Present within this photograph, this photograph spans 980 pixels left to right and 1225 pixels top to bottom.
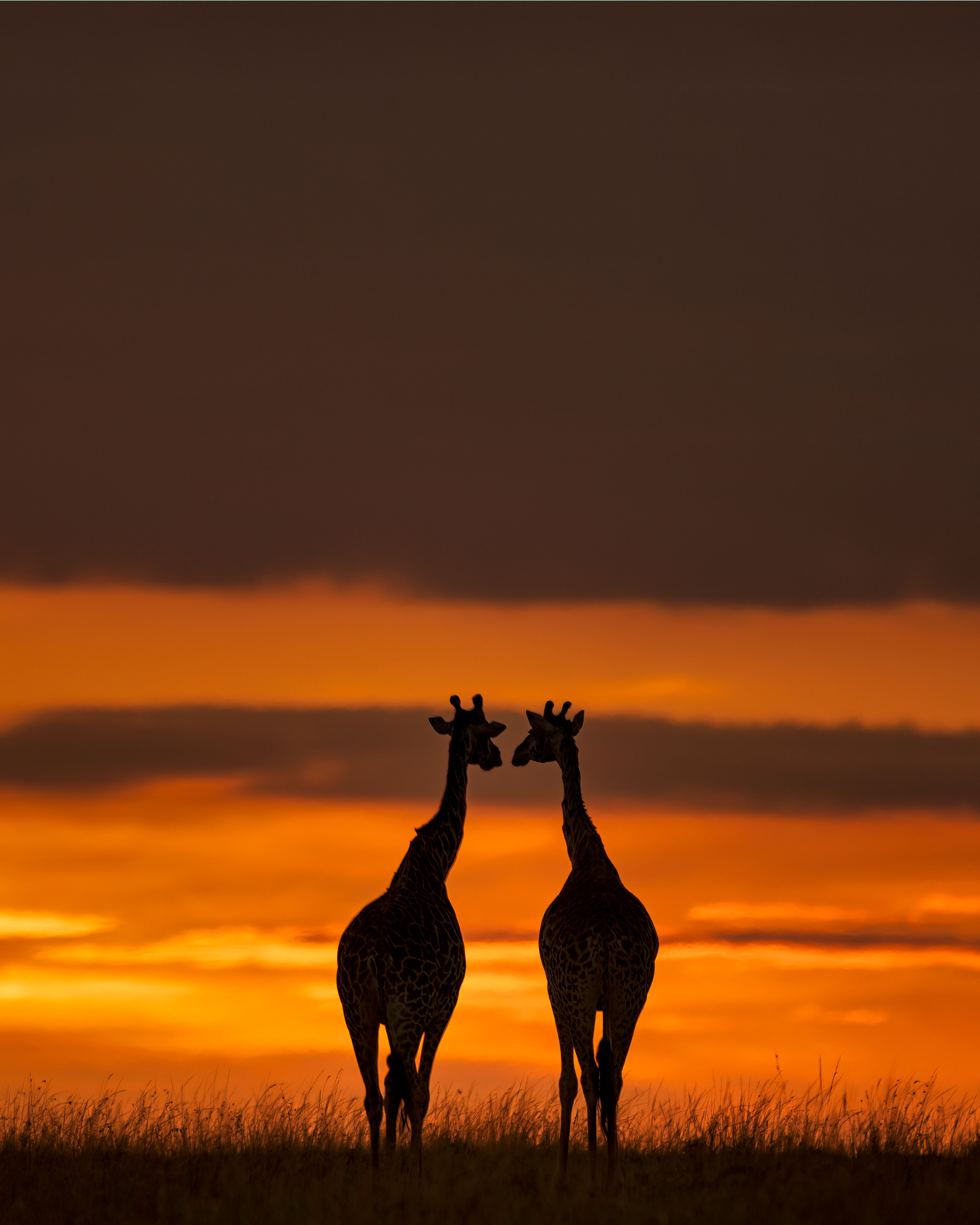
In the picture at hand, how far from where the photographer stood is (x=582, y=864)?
74.4 feet

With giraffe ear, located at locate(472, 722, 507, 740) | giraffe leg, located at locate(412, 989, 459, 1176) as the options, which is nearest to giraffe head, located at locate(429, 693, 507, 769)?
giraffe ear, located at locate(472, 722, 507, 740)

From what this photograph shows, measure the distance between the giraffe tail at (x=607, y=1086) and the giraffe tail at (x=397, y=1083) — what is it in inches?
98.3

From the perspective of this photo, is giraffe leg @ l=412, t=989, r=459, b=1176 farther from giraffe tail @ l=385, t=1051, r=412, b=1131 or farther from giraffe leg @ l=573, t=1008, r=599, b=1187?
giraffe leg @ l=573, t=1008, r=599, b=1187

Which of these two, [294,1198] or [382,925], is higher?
[382,925]

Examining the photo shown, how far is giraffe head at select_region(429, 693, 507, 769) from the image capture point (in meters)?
22.9

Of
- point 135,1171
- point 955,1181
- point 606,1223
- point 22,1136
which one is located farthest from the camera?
point 22,1136

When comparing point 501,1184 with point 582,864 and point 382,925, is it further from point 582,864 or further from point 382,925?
point 582,864

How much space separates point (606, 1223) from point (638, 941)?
12.9 ft

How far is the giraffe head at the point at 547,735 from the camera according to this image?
76.8 ft

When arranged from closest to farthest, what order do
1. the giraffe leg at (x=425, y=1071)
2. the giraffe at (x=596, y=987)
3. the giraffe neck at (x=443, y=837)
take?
the giraffe leg at (x=425, y=1071) < the giraffe at (x=596, y=987) < the giraffe neck at (x=443, y=837)

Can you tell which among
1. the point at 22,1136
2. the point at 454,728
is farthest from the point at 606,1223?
the point at 22,1136

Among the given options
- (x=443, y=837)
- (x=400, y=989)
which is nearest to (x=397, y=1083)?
(x=400, y=989)

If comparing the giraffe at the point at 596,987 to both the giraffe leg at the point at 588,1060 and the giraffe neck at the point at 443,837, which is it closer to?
the giraffe leg at the point at 588,1060

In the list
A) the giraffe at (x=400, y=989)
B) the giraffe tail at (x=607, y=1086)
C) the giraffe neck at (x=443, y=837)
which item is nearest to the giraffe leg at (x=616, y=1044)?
the giraffe tail at (x=607, y=1086)
